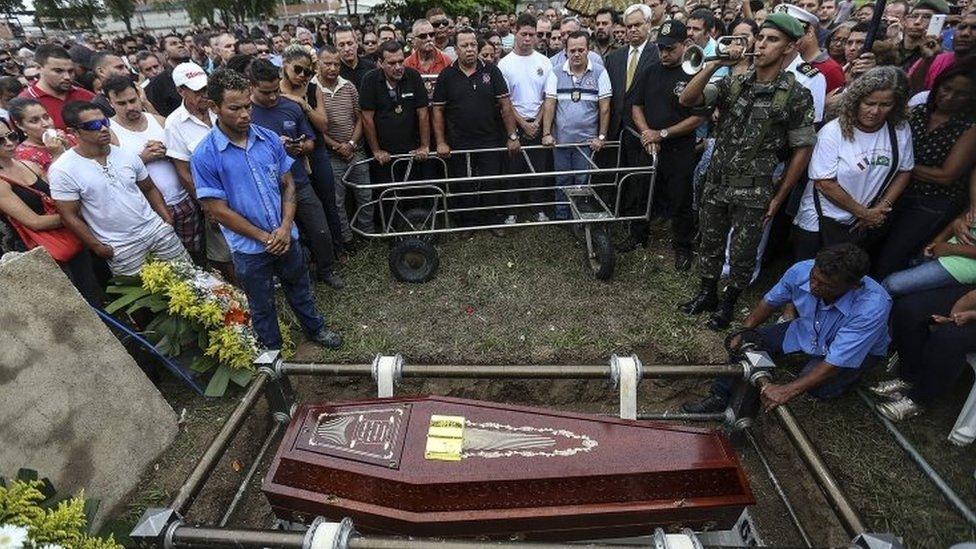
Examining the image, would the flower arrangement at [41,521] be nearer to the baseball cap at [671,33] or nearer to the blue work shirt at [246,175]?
the blue work shirt at [246,175]

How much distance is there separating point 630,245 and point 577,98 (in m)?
1.67

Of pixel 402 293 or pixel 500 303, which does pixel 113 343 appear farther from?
pixel 500 303

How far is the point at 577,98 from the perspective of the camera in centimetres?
541

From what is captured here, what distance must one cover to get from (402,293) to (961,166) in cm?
444

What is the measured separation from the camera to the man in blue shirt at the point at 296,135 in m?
4.18

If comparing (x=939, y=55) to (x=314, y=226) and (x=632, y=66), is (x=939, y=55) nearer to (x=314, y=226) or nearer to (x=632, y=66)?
(x=632, y=66)

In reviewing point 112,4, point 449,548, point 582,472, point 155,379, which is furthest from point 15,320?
point 112,4

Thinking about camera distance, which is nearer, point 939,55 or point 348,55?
point 939,55

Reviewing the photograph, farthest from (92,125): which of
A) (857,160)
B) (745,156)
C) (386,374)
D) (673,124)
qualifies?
(857,160)

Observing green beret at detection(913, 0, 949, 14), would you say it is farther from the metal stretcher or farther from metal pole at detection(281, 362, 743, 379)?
metal pole at detection(281, 362, 743, 379)

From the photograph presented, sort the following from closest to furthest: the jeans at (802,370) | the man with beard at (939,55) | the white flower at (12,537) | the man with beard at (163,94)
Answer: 1. the white flower at (12,537)
2. the jeans at (802,370)
3. the man with beard at (939,55)
4. the man with beard at (163,94)

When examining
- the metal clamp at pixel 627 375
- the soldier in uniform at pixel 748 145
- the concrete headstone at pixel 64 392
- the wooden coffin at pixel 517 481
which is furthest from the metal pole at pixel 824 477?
the concrete headstone at pixel 64 392

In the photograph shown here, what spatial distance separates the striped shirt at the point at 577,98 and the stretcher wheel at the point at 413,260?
2014 millimetres

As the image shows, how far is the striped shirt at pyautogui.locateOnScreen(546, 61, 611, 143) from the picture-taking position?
213 inches
